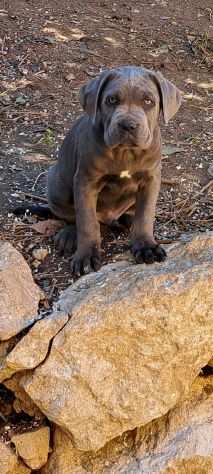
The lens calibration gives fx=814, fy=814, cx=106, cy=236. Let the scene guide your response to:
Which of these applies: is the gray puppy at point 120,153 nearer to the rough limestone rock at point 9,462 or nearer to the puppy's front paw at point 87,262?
the puppy's front paw at point 87,262

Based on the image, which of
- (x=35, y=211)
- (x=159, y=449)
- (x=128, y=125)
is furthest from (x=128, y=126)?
(x=159, y=449)

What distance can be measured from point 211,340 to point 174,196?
1.48m

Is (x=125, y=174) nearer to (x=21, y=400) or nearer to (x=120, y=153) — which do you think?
(x=120, y=153)

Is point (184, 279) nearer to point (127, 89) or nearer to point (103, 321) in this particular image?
point (103, 321)

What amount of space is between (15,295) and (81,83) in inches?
127

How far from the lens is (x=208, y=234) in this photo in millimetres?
4609

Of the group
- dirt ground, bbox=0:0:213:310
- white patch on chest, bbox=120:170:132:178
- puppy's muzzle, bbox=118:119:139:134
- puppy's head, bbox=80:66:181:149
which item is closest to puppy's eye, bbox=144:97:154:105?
puppy's head, bbox=80:66:181:149

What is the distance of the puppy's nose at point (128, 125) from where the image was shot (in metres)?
4.07

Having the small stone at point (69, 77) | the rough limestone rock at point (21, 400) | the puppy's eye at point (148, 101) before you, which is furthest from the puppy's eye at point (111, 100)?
the small stone at point (69, 77)

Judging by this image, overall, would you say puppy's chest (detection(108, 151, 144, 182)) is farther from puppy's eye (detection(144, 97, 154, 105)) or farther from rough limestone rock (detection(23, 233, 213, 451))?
rough limestone rock (detection(23, 233, 213, 451))

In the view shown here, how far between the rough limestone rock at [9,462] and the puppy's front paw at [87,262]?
1003mm

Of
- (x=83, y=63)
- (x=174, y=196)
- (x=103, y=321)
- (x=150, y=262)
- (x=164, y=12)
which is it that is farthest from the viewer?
(x=164, y=12)

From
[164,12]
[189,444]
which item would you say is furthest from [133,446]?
[164,12]

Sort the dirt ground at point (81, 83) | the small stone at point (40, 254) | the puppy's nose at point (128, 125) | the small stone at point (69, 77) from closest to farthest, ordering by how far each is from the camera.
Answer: the puppy's nose at point (128, 125) → the small stone at point (40, 254) → the dirt ground at point (81, 83) → the small stone at point (69, 77)
